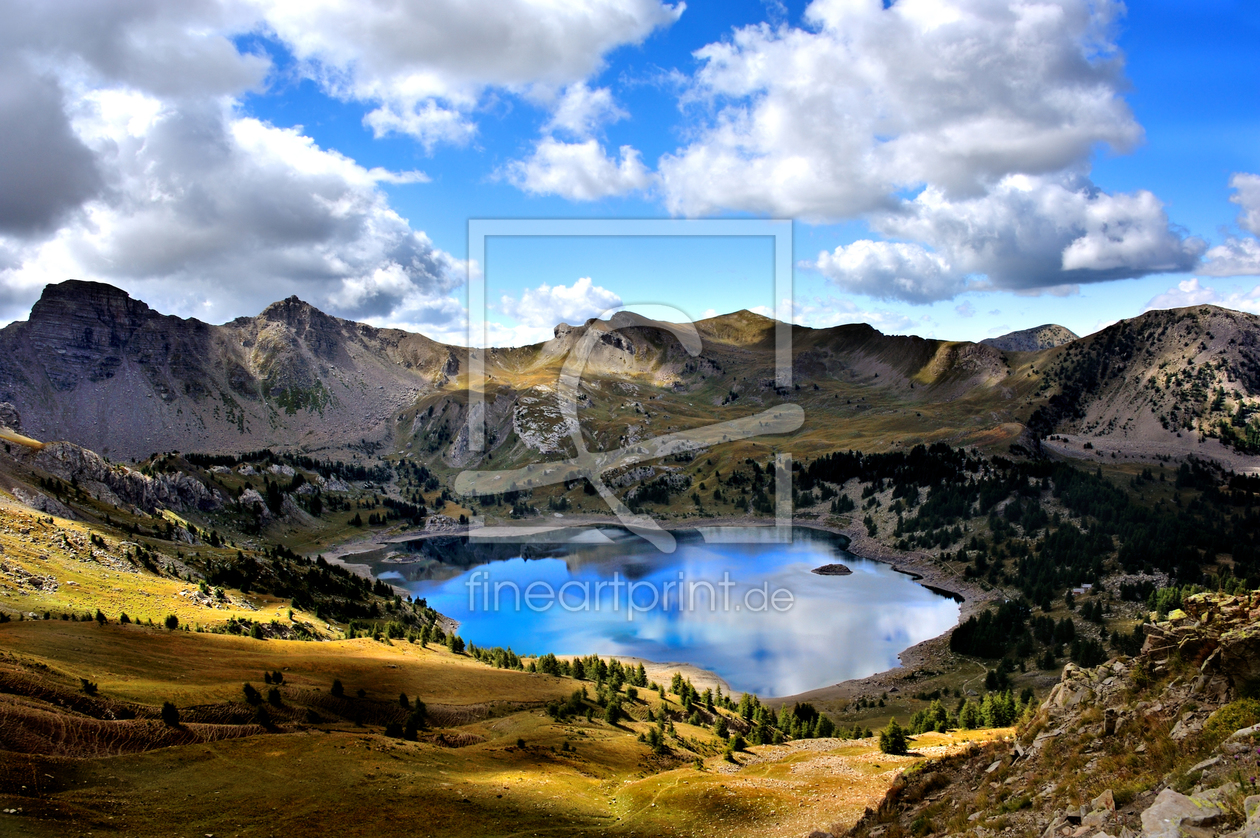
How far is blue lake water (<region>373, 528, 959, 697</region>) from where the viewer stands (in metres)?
80.6

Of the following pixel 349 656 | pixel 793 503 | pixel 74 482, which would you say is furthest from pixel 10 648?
pixel 793 503

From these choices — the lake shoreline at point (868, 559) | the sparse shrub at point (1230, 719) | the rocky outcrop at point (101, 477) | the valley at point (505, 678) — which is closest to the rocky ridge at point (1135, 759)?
the sparse shrub at point (1230, 719)

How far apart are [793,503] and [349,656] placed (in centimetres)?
14075

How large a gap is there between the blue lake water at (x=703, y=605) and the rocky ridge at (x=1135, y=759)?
55363 mm

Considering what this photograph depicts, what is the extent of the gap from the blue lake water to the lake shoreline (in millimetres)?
2105

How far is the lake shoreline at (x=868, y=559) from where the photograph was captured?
70.3 m

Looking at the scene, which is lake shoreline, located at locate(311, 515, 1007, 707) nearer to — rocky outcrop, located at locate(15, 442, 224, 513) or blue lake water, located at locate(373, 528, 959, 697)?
blue lake water, located at locate(373, 528, 959, 697)

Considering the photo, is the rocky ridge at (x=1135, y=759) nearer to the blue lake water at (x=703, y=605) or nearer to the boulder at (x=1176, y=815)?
the boulder at (x=1176, y=815)

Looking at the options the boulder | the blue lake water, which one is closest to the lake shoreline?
the blue lake water

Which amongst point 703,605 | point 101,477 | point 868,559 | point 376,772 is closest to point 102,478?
point 101,477

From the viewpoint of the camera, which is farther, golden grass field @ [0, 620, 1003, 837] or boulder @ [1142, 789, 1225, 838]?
golden grass field @ [0, 620, 1003, 837]

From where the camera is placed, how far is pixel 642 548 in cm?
14888

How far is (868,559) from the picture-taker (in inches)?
5217

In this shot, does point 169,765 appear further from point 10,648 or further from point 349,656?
point 349,656
